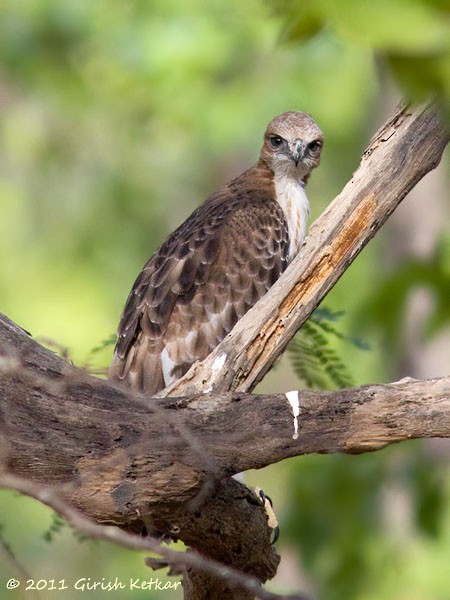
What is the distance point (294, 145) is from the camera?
17.1 feet

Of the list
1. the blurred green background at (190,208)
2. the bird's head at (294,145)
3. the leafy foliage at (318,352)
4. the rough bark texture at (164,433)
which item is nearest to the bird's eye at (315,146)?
the bird's head at (294,145)

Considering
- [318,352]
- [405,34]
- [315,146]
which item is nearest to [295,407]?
[318,352]

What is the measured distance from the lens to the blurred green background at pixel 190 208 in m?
5.39

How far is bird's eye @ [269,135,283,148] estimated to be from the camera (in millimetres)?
5348

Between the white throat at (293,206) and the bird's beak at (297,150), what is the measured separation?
0.39ft

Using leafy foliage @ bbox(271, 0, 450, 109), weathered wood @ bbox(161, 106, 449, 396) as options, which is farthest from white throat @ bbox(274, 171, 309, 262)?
leafy foliage @ bbox(271, 0, 450, 109)

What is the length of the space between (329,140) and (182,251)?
31.2 feet

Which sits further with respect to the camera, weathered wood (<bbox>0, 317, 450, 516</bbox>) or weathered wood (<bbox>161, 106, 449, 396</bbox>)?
weathered wood (<bbox>161, 106, 449, 396</bbox>)

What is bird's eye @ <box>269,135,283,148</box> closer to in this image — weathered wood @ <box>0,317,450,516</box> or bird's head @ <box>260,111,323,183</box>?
bird's head @ <box>260,111,323,183</box>

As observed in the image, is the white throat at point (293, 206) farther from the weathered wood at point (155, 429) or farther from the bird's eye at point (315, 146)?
the weathered wood at point (155, 429)

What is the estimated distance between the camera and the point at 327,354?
4047 millimetres

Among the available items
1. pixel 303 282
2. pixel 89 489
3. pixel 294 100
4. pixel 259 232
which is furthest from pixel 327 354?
pixel 294 100

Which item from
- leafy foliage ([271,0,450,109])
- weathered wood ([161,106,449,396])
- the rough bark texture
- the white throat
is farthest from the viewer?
the white throat

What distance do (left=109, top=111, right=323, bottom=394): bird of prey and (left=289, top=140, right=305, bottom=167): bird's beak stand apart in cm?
31
